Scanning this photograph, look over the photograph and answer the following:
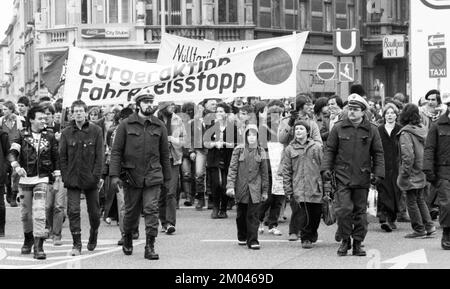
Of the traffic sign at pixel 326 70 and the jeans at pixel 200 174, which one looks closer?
the jeans at pixel 200 174

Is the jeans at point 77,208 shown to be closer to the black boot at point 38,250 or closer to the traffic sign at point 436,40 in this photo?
the black boot at point 38,250

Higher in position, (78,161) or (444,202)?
(78,161)

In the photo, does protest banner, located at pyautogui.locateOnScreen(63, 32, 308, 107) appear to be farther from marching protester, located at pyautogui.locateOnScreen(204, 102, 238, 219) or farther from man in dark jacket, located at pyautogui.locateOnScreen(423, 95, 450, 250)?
man in dark jacket, located at pyautogui.locateOnScreen(423, 95, 450, 250)

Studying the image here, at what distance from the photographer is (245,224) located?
13805 millimetres

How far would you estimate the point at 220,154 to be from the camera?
17.9 meters

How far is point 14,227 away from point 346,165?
6249 millimetres

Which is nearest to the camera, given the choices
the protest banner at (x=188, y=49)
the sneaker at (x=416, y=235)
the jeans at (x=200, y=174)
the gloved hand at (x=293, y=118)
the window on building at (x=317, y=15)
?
the sneaker at (x=416, y=235)

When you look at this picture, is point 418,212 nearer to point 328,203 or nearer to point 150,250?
point 328,203

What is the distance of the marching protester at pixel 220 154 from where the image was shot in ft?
57.4

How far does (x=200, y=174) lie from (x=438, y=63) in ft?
15.2

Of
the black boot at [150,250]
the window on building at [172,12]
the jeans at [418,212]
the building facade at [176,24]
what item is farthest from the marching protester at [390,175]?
the window on building at [172,12]

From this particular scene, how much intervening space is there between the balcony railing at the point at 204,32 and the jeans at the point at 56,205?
90.1 ft

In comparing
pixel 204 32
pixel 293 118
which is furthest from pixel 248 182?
pixel 204 32
